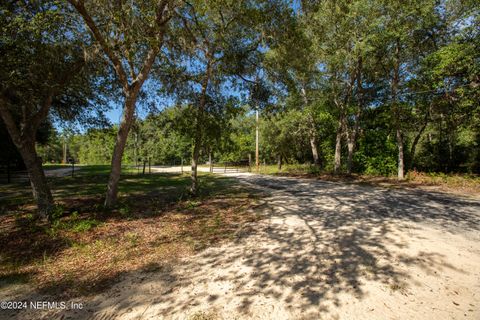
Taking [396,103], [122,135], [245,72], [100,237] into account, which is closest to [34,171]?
[122,135]

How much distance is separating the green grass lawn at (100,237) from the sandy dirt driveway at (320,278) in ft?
1.76

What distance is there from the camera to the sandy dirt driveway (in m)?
2.64

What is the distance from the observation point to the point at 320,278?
323 cm

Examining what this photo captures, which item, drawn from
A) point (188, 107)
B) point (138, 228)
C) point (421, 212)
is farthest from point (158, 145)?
point (421, 212)

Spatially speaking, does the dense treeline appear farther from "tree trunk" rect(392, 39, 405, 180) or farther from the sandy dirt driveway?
the sandy dirt driveway

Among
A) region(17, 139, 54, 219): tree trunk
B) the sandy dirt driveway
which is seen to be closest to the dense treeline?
region(17, 139, 54, 219): tree trunk

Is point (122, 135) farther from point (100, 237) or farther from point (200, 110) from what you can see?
point (100, 237)

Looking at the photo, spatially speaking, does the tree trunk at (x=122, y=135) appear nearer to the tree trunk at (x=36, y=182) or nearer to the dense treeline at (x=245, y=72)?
the dense treeline at (x=245, y=72)

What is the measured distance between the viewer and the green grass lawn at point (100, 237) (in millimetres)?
3730

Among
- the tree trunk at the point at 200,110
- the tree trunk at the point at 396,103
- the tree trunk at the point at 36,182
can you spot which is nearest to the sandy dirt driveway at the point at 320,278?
the tree trunk at the point at 200,110

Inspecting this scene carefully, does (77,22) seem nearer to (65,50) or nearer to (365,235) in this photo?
(65,50)

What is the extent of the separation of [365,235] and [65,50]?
8421mm

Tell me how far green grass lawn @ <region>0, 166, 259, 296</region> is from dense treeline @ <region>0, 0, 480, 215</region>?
2.96 ft

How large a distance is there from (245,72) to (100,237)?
22.6 feet
